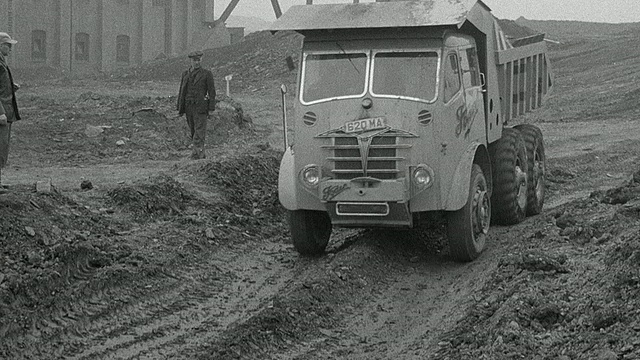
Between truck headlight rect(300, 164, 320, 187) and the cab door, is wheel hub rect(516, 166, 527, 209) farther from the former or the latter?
truck headlight rect(300, 164, 320, 187)

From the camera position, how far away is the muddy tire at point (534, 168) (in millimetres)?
13984

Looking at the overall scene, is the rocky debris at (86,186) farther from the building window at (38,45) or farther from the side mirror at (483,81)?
the building window at (38,45)

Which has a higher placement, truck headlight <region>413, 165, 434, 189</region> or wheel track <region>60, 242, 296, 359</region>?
truck headlight <region>413, 165, 434, 189</region>

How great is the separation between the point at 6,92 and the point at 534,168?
7053mm

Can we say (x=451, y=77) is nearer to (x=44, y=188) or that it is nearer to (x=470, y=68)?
(x=470, y=68)

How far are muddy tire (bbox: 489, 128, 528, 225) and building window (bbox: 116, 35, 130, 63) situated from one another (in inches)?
1284

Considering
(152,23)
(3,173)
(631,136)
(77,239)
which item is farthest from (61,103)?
(152,23)

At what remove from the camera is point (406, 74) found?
10984mm

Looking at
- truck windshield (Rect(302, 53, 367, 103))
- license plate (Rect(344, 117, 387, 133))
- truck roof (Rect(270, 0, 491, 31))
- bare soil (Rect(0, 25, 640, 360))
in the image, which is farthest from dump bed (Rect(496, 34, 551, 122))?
license plate (Rect(344, 117, 387, 133))

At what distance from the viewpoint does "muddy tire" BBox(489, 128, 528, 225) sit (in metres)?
13.0

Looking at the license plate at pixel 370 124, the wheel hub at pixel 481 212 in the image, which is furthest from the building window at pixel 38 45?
the license plate at pixel 370 124

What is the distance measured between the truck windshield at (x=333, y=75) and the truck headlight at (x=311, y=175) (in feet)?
→ 2.38

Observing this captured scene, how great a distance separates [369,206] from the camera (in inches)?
419

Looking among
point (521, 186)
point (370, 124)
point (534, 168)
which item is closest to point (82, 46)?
point (534, 168)
